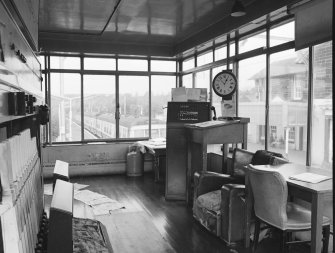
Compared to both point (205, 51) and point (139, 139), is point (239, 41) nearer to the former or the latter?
point (205, 51)

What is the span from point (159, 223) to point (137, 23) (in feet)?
11.0

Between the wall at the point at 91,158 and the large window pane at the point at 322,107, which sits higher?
the large window pane at the point at 322,107

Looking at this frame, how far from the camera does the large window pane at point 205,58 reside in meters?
6.42

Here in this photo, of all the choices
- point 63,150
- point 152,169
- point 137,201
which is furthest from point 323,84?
point 63,150

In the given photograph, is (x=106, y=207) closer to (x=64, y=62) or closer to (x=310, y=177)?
(x=310, y=177)

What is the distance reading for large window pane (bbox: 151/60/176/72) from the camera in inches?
301

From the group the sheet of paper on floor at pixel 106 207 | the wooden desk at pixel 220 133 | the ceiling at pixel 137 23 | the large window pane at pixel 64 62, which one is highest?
the ceiling at pixel 137 23

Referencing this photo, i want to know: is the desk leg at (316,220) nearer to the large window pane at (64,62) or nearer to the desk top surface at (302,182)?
the desk top surface at (302,182)

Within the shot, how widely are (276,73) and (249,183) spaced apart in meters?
1.93

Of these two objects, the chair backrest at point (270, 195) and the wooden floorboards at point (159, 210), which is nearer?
the chair backrest at point (270, 195)

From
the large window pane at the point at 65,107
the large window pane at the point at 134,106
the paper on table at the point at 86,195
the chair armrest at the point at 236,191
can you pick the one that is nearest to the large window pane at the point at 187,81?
the large window pane at the point at 134,106

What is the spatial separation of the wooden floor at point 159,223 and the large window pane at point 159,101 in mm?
1711

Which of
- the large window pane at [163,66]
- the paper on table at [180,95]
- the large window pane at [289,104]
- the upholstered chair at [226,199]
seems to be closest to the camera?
the upholstered chair at [226,199]

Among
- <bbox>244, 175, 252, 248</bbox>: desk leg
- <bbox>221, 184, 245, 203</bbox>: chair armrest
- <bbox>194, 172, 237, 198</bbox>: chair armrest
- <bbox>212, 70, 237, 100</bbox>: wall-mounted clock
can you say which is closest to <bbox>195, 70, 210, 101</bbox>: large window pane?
<bbox>212, 70, 237, 100</bbox>: wall-mounted clock
